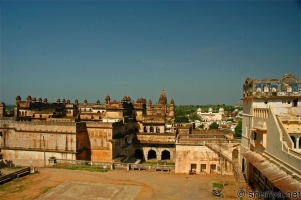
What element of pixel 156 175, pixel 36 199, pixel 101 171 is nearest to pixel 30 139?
pixel 101 171

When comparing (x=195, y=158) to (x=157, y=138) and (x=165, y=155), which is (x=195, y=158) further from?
(x=165, y=155)

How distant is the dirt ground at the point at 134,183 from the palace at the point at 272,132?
3.48 meters

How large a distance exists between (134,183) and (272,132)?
13.8 metres

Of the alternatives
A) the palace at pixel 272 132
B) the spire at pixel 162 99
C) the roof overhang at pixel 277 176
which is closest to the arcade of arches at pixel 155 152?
the palace at pixel 272 132

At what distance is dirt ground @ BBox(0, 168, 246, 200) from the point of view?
2369 cm

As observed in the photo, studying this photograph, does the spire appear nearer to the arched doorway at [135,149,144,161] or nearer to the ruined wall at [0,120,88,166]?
the arched doorway at [135,149,144,161]

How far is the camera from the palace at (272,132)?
1710cm

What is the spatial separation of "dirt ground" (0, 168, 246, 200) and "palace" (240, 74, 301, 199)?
348 centimetres

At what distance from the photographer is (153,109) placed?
73312 millimetres

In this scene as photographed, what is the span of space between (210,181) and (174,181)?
11.6 ft

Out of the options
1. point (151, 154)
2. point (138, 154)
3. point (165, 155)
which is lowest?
point (165, 155)

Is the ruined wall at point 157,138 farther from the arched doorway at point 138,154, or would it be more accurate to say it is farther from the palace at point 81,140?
the arched doorway at point 138,154

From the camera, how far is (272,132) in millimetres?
20016

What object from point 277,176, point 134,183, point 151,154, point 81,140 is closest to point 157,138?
point 151,154
